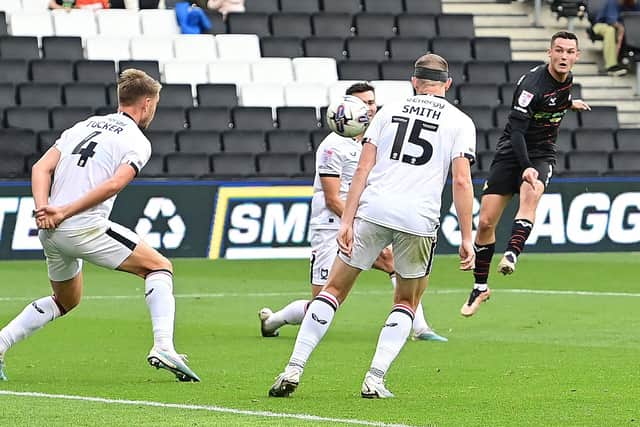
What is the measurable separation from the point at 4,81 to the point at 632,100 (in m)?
12.3

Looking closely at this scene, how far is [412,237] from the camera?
26.3 ft

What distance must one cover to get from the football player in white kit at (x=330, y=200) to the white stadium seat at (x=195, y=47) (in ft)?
44.6

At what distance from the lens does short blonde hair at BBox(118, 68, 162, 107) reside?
845 centimetres

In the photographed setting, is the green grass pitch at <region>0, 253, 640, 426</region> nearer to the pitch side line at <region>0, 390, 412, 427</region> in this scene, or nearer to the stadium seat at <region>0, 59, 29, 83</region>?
the pitch side line at <region>0, 390, 412, 427</region>

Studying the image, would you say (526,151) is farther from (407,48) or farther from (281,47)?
(407,48)

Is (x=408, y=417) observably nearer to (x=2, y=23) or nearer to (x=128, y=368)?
(x=128, y=368)

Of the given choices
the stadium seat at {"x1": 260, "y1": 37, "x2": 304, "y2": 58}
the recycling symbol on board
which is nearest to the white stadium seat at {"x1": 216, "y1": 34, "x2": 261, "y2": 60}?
the stadium seat at {"x1": 260, "y1": 37, "x2": 304, "y2": 58}

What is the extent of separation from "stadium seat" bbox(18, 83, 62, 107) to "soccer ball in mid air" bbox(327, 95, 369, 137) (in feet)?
39.6

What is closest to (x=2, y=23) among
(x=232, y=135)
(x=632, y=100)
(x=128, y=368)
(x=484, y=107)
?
(x=232, y=135)

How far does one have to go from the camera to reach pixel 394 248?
8.07 meters

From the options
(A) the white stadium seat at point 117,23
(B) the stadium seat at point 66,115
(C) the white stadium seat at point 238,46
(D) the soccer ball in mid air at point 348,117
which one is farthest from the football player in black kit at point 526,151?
(A) the white stadium seat at point 117,23

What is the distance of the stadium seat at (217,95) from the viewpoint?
77.5 ft

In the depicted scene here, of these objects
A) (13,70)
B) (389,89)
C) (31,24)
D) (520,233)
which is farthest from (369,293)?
(31,24)

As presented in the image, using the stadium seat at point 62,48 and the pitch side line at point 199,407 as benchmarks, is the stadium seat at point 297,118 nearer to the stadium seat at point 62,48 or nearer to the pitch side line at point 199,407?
the stadium seat at point 62,48
